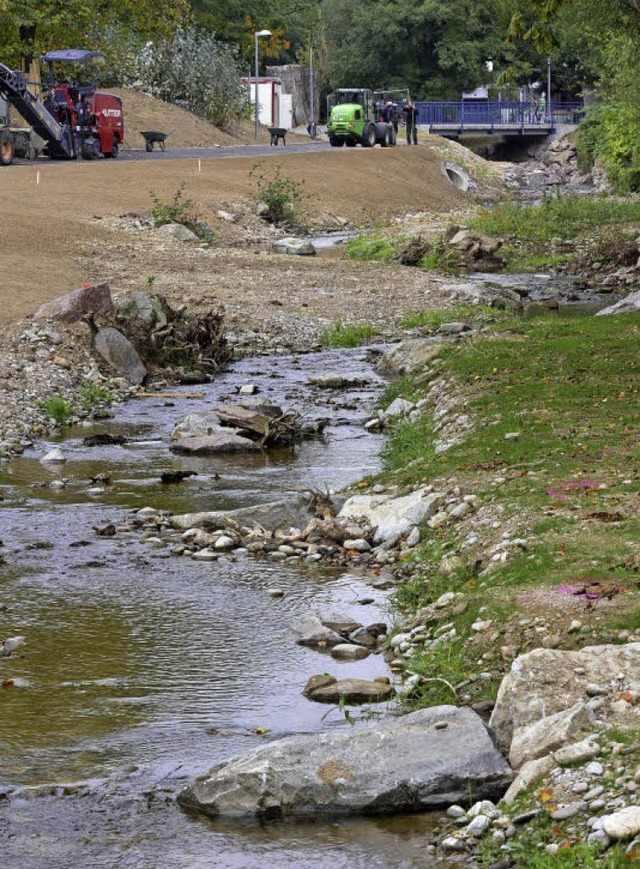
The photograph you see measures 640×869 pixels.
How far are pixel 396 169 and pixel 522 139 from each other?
38924mm

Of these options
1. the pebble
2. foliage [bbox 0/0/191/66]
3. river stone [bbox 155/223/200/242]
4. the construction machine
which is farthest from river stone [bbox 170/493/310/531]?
foliage [bbox 0/0/191/66]

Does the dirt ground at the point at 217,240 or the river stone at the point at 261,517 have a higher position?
the dirt ground at the point at 217,240

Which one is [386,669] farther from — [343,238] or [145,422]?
[343,238]

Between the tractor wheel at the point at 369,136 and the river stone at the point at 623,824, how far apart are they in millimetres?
56469

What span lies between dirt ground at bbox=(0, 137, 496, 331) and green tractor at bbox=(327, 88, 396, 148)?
841 centimetres

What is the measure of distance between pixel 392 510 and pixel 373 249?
24.2m

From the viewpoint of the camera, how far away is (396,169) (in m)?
52.6

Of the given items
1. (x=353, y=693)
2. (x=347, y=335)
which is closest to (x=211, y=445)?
(x=353, y=693)

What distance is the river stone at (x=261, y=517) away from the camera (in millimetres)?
11344

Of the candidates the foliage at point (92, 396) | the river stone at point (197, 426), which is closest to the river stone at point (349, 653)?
the river stone at point (197, 426)

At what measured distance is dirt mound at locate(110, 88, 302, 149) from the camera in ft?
199

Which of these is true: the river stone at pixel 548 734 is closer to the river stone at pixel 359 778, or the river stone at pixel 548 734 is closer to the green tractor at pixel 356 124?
the river stone at pixel 359 778

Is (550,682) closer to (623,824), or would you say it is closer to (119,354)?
(623,824)

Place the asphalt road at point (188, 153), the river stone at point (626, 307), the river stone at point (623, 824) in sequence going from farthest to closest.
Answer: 1. the asphalt road at point (188, 153)
2. the river stone at point (626, 307)
3. the river stone at point (623, 824)
